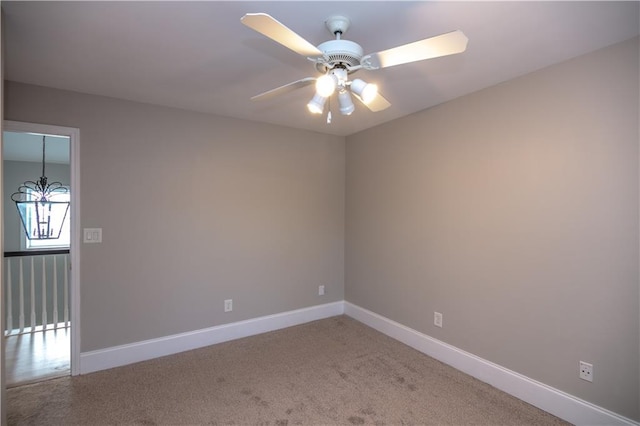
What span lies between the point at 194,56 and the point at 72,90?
1369 millimetres

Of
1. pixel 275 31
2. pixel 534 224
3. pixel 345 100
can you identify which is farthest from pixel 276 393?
pixel 275 31

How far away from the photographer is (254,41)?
1.85 meters

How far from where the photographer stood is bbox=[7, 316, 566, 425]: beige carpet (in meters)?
2.11

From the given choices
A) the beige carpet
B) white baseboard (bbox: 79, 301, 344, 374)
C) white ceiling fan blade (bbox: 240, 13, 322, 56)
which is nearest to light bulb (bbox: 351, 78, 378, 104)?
white ceiling fan blade (bbox: 240, 13, 322, 56)

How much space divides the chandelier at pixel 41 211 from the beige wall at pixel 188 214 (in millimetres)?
4074

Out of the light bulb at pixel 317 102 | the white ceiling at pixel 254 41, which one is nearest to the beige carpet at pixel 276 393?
the light bulb at pixel 317 102

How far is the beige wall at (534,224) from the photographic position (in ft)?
6.16

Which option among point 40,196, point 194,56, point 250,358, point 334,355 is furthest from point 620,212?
point 40,196

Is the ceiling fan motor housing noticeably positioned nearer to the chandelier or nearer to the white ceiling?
the white ceiling

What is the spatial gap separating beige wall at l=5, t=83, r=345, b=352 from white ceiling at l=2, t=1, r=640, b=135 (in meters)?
0.33

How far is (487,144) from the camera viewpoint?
8.36ft

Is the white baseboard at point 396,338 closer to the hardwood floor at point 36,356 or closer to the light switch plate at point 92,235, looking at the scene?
the hardwood floor at point 36,356

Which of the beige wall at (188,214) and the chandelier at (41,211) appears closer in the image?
the beige wall at (188,214)

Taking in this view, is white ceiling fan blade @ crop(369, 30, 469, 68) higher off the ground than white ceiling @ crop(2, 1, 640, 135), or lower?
lower
